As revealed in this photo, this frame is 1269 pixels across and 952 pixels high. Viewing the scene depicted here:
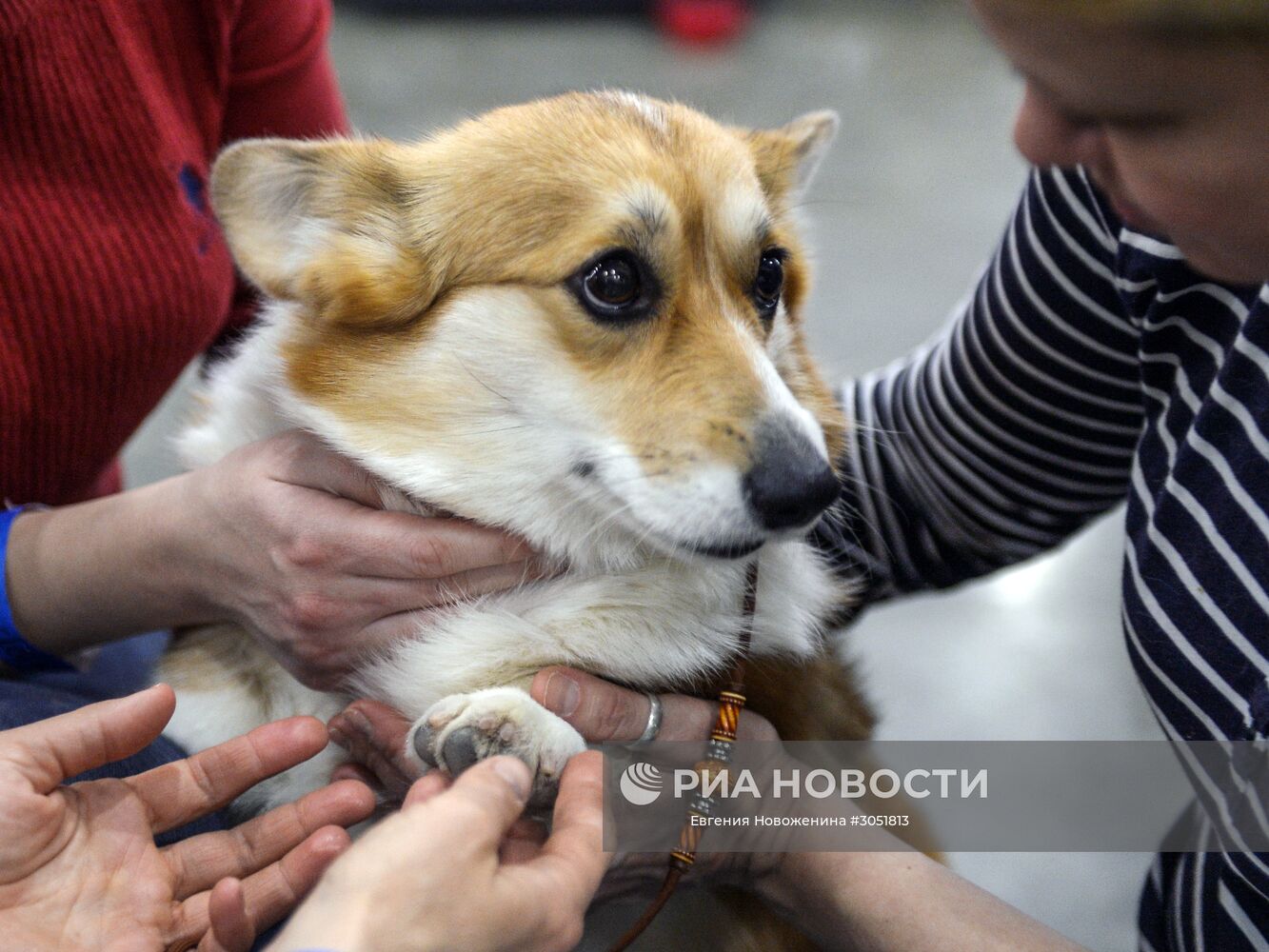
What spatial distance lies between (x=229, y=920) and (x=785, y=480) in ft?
1.86

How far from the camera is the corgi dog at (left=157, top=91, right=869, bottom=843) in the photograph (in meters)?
1.00

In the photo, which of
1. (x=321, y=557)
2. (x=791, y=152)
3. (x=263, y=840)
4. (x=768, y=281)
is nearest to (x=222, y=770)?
(x=263, y=840)

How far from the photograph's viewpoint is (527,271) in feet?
3.38

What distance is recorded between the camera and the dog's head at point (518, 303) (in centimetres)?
102

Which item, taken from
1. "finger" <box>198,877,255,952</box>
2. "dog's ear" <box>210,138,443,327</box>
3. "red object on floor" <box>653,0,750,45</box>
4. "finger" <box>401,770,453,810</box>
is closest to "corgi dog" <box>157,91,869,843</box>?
"dog's ear" <box>210,138,443,327</box>

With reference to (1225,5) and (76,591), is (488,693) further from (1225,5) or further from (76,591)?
(1225,5)

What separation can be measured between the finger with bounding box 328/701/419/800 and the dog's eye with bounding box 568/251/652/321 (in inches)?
16.7

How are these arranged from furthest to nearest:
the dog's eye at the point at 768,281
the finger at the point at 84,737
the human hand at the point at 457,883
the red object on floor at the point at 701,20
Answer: the red object on floor at the point at 701,20
the dog's eye at the point at 768,281
the finger at the point at 84,737
the human hand at the point at 457,883

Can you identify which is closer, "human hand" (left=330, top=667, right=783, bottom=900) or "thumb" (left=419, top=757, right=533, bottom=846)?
"thumb" (left=419, top=757, right=533, bottom=846)

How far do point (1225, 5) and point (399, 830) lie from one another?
69 cm

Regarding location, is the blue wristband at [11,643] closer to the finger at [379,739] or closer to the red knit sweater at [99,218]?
the red knit sweater at [99,218]

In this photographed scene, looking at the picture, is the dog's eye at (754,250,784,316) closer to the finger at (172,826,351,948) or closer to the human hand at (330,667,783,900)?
the human hand at (330,667,783,900)

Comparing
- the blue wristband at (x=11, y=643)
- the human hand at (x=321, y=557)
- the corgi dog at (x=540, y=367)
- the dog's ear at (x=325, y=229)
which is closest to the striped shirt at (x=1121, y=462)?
the corgi dog at (x=540, y=367)

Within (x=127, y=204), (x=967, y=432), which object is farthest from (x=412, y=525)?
(x=967, y=432)
